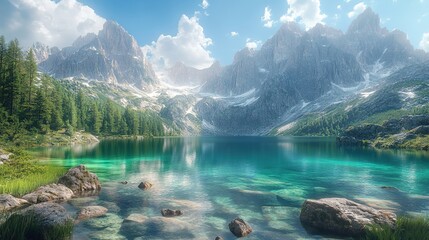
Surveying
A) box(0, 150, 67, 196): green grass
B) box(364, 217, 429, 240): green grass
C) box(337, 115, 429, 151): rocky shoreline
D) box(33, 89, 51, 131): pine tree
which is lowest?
box(364, 217, 429, 240): green grass

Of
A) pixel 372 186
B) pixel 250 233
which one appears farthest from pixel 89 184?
pixel 372 186

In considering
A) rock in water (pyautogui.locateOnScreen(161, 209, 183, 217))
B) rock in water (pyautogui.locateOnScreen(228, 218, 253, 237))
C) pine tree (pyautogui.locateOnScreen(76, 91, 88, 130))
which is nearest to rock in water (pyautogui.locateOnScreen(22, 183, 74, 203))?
rock in water (pyautogui.locateOnScreen(161, 209, 183, 217))

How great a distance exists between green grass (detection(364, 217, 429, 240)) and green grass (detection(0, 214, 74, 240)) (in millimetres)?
18905

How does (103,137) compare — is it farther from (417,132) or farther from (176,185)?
(417,132)

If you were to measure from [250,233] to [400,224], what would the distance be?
11.0m

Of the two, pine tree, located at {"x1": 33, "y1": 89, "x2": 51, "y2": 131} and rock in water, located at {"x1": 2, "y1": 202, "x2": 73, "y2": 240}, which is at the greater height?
pine tree, located at {"x1": 33, "y1": 89, "x2": 51, "y2": 131}

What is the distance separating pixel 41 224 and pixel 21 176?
76.8 feet

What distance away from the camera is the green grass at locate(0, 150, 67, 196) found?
30789 millimetres

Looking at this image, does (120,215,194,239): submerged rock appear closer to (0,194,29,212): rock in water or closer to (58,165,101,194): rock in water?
(0,194,29,212): rock in water

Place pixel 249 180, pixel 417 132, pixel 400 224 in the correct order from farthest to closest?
pixel 417 132
pixel 249 180
pixel 400 224

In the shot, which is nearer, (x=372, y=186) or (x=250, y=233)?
(x=250, y=233)

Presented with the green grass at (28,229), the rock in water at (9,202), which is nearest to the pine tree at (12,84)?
the rock in water at (9,202)

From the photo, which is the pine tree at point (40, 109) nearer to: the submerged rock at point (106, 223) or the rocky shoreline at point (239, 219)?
the rocky shoreline at point (239, 219)

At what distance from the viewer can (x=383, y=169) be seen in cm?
6638
